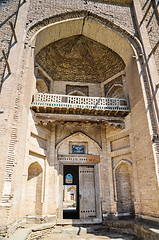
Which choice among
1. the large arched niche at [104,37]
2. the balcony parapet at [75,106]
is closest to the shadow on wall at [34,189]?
the balcony parapet at [75,106]

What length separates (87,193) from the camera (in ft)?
28.8

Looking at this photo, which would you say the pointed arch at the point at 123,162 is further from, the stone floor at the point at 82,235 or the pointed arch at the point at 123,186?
the stone floor at the point at 82,235

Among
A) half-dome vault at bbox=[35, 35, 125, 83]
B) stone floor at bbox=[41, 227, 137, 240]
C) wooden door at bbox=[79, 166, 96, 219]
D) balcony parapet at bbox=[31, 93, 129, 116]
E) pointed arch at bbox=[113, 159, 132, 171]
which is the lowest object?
stone floor at bbox=[41, 227, 137, 240]

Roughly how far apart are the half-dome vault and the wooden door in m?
5.55

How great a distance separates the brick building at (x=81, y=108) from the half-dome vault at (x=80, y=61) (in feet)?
0.19

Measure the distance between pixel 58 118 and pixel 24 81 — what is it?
2255 millimetres

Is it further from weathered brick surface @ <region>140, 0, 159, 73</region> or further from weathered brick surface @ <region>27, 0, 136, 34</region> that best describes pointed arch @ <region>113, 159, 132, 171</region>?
weathered brick surface @ <region>27, 0, 136, 34</region>

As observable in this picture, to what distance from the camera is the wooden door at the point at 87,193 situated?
27.7ft

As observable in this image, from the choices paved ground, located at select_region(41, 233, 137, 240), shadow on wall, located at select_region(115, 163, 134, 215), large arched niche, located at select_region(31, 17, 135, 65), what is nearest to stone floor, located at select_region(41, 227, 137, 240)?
paved ground, located at select_region(41, 233, 137, 240)

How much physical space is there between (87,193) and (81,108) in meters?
4.34

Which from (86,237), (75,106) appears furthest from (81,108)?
(86,237)

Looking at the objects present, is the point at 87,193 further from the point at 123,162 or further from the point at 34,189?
the point at 34,189

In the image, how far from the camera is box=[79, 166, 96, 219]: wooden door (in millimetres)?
8430

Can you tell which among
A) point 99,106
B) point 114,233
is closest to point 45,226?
point 114,233
